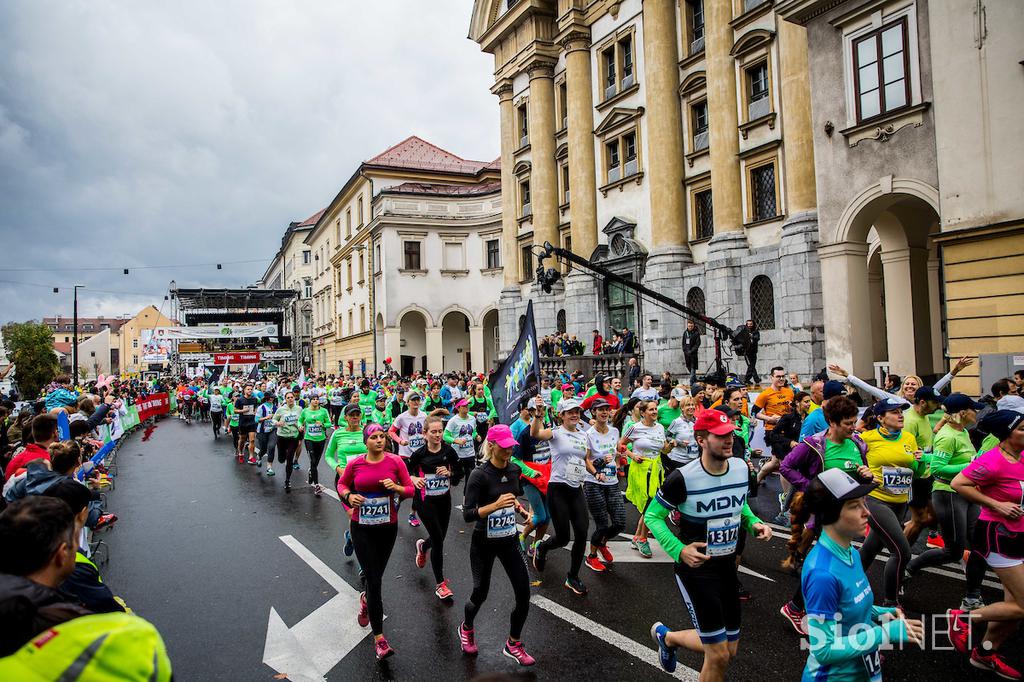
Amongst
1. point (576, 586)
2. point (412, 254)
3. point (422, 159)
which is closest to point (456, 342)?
point (412, 254)

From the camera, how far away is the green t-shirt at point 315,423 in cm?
1262

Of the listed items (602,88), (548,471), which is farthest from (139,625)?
(602,88)

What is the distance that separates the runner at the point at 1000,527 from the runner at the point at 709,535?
5.71ft

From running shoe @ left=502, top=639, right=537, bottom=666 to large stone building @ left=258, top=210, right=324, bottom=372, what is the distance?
69416 mm

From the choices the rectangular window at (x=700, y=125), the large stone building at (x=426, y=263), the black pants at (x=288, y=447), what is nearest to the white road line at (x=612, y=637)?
the black pants at (x=288, y=447)

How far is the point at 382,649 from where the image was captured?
17.3 ft

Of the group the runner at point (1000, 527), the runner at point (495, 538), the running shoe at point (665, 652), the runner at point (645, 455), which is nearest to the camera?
the running shoe at point (665, 652)

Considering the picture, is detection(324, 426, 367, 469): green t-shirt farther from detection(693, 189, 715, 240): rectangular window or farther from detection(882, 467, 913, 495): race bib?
detection(693, 189, 715, 240): rectangular window

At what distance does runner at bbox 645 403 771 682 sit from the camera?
402 cm

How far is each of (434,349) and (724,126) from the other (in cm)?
2720

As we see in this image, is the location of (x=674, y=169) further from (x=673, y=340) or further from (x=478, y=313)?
(x=478, y=313)

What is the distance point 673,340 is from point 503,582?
62.2ft

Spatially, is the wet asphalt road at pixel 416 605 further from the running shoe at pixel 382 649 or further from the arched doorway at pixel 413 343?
the arched doorway at pixel 413 343

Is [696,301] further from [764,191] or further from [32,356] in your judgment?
[32,356]
